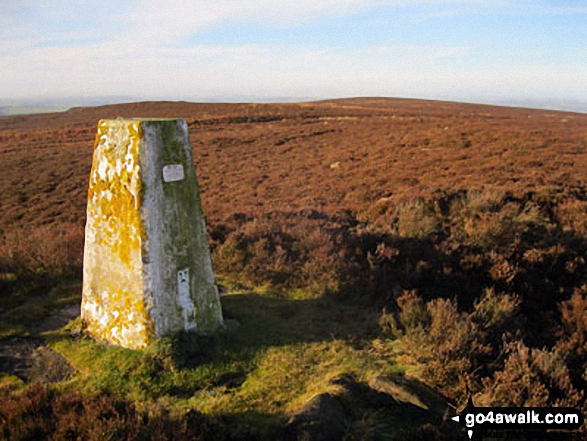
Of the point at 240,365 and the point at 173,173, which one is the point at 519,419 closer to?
the point at 240,365

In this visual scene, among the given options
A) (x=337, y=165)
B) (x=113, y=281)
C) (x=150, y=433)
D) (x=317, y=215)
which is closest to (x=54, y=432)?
(x=150, y=433)

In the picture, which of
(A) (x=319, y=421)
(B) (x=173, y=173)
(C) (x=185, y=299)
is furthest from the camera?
(C) (x=185, y=299)

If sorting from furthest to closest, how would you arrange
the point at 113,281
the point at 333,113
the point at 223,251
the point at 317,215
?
the point at 333,113 → the point at 317,215 → the point at 223,251 → the point at 113,281

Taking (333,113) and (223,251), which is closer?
(223,251)

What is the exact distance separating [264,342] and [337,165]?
13273mm

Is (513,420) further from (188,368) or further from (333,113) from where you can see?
(333,113)

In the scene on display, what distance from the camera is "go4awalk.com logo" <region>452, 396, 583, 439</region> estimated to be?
11.3 feet

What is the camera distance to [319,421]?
3.34 meters

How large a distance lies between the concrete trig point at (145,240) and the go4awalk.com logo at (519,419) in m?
3.13

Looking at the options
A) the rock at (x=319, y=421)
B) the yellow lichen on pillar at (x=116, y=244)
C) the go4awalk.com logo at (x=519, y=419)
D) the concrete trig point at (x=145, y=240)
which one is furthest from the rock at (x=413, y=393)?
the yellow lichen on pillar at (x=116, y=244)

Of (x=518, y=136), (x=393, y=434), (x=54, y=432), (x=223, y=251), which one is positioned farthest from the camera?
(x=518, y=136)

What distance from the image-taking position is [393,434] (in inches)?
136

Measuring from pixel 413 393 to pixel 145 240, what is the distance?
3325 millimetres

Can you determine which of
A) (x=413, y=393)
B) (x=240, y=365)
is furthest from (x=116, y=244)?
(x=413, y=393)
